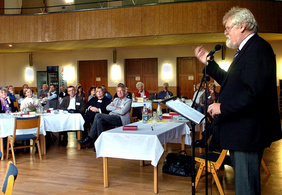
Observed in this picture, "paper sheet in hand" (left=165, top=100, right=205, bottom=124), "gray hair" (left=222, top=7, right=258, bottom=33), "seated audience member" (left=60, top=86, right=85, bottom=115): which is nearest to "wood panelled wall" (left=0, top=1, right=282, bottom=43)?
"seated audience member" (left=60, top=86, right=85, bottom=115)

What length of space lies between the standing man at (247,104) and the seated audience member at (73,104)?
5.42 m

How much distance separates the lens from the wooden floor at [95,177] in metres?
4.12

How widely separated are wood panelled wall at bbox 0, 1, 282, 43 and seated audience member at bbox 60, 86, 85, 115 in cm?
400

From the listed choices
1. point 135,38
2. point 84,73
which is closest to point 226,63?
point 135,38

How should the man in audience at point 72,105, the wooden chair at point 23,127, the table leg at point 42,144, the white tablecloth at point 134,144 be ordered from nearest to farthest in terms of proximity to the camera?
the white tablecloth at point 134,144 < the wooden chair at point 23,127 < the table leg at point 42,144 < the man in audience at point 72,105

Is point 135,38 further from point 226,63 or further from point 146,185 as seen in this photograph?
point 146,185

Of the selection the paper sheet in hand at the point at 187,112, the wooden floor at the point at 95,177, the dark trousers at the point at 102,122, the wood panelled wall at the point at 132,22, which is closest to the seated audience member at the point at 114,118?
the dark trousers at the point at 102,122

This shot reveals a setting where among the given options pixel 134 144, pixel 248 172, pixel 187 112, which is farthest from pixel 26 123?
pixel 248 172

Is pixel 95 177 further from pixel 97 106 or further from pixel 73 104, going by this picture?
pixel 73 104

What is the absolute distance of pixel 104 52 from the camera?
15.3 metres

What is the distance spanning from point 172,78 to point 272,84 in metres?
12.3

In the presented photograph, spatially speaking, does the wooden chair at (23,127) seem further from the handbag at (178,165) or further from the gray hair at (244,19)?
the gray hair at (244,19)

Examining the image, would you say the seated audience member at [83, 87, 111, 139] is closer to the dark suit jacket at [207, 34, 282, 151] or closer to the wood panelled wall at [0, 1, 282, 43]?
the wood panelled wall at [0, 1, 282, 43]

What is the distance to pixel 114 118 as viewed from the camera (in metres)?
6.37
